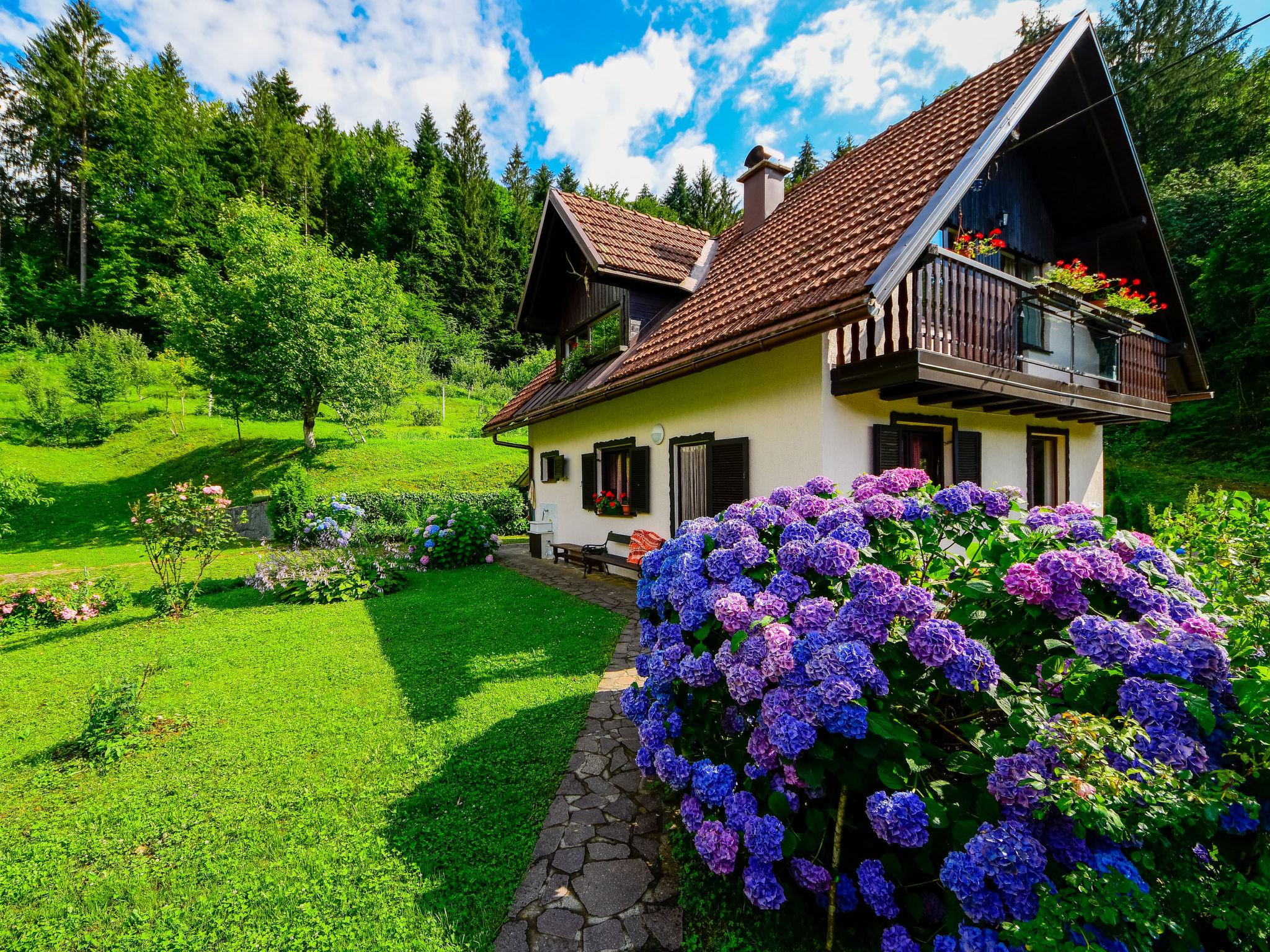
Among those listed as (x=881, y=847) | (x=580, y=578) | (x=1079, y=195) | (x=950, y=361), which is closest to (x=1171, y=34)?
(x=1079, y=195)

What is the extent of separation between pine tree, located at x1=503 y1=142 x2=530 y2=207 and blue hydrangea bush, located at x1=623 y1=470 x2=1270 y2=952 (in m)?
51.1

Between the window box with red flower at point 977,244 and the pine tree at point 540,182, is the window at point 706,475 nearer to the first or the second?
the window box with red flower at point 977,244

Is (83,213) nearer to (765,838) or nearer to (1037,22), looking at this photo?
(765,838)

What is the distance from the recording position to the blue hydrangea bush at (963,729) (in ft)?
4.83

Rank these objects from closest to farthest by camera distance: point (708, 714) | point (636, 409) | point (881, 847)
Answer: point (881, 847)
point (708, 714)
point (636, 409)

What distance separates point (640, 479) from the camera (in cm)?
838

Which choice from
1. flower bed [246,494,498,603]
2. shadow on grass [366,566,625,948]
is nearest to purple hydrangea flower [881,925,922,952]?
shadow on grass [366,566,625,948]

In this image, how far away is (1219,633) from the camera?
5.93ft

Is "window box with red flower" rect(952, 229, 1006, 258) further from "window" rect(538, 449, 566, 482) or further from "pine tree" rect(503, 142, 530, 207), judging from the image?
"pine tree" rect(503, 142, 530, 207)

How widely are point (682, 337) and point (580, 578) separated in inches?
193

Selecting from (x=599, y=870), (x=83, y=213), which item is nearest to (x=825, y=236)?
(x=599, y=870)

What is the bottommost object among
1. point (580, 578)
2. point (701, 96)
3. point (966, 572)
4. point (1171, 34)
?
point (580, 578)

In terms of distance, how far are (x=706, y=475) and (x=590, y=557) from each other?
331cm

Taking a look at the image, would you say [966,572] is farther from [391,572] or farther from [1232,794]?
[391,572]
